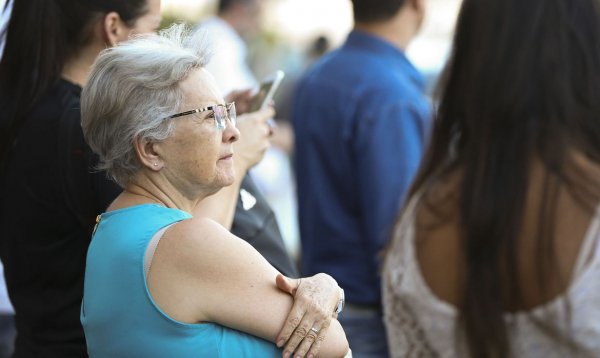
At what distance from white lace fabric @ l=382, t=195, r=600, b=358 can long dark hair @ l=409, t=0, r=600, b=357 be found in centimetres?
4

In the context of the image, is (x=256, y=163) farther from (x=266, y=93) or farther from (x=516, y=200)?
(x=516, y=200)

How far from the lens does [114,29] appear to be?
8.94ft

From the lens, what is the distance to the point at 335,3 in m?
15.7

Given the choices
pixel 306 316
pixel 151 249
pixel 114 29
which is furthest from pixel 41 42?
pixel 306 316

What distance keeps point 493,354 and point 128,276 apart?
79 centimetres

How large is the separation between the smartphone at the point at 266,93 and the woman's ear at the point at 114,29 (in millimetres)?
457

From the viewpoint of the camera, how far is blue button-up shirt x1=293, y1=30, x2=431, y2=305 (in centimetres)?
326

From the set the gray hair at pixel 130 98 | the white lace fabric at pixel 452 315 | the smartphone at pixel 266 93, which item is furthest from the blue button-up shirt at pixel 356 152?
the white lace fabric at pixel 452 315

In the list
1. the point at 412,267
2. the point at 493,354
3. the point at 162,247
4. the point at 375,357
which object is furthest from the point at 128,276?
the point at 375,357

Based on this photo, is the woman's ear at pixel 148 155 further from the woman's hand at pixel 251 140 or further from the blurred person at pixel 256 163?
the woman's hand at pixel 251 140

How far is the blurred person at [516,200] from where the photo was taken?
168cm

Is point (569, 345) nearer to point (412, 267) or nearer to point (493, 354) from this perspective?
point (493, 354)

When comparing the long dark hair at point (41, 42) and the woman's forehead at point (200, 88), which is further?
the long dark hair at point (41, 42)

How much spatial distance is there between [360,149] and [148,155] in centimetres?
121
